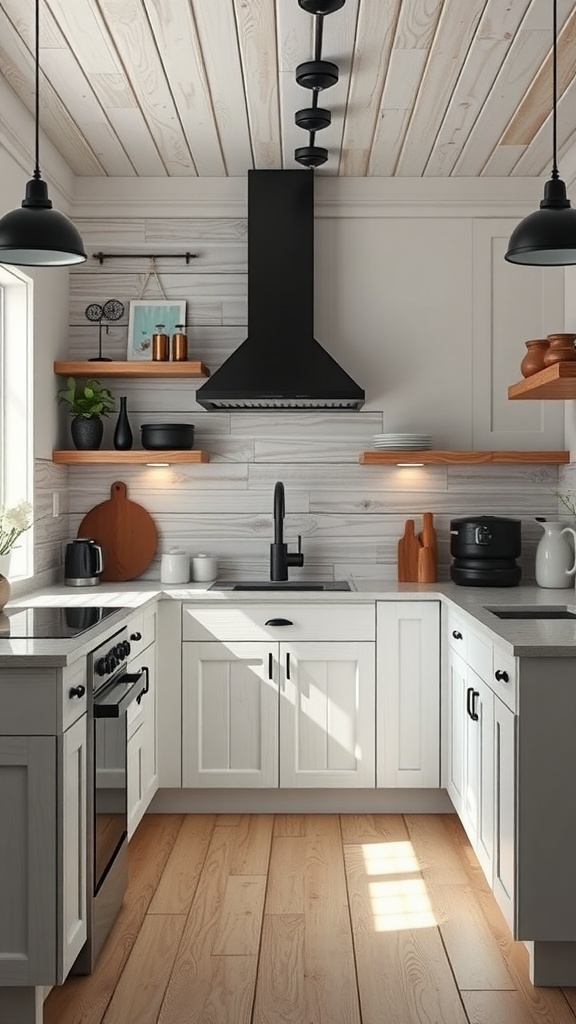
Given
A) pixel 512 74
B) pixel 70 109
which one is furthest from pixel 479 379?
pixel 70 109

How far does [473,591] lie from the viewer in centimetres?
396

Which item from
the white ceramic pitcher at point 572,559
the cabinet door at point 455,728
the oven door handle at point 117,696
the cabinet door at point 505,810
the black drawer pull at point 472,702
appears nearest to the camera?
the cabinet door at point 505,810

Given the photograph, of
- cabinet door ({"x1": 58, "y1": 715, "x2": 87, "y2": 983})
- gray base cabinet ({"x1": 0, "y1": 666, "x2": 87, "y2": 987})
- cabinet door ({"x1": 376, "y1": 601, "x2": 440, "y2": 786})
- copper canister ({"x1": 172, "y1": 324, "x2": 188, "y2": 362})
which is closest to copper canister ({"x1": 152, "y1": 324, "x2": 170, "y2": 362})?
copper canister ({"x1": 172, "y1": 324, "x2": 188, "y2": 362})

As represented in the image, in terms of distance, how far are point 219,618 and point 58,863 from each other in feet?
5.54

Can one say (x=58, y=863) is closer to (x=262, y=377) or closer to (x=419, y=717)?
(x=419, y=717)

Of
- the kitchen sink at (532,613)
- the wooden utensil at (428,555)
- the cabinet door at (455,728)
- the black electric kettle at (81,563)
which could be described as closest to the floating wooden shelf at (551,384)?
the wooden utensil at (428,555)

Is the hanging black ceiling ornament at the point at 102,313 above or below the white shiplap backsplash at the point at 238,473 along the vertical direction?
above

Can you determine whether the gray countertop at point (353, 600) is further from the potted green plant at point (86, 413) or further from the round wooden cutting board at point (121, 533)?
the potted green plant at point (86, 413)

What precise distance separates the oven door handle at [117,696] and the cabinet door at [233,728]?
781mm

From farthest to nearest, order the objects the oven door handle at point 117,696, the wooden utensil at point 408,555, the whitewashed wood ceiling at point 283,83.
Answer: the wooden utensil at point 408,555 < the whitewashed wood ceiling at point 283,83 < the oven door handle at point 117,696

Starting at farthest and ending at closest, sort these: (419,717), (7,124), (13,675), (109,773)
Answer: (419,717) → (7,124) → (109,773) → (13,675)

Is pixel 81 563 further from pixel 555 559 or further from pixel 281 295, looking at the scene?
pixel 555 559

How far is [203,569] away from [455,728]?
1.31 m

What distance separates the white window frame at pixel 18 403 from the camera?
153 inches
